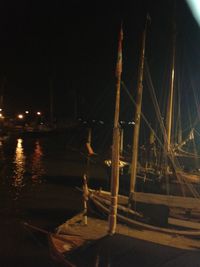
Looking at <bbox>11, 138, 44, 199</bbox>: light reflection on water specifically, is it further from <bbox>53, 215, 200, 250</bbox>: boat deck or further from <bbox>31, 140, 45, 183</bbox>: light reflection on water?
<bbox>53, 215, 200, 250</bbox>: boat deck

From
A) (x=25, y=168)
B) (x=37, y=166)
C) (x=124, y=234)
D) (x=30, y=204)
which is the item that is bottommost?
(x=30, y=204)

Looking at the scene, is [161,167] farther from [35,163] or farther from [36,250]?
[35,163]

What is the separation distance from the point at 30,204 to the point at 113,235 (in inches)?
366

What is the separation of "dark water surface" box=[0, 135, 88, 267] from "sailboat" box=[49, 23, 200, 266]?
1154mm

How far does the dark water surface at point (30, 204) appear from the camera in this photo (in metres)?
13.2

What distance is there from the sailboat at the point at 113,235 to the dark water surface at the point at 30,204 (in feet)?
3.79

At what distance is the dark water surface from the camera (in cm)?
1318

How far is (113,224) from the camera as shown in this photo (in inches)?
449

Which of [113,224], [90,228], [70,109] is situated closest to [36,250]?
[90,228]

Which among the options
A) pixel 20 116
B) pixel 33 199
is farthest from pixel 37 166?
pixel 20 116

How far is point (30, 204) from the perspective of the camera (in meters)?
20.0

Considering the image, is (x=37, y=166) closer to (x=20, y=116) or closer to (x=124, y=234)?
(x=124, y=234)

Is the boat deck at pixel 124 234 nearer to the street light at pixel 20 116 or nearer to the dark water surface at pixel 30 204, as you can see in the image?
the dark water surface at pixel 30 204

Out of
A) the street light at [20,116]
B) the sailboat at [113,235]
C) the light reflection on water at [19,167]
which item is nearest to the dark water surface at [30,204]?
the light reflection on water at [19,167]
